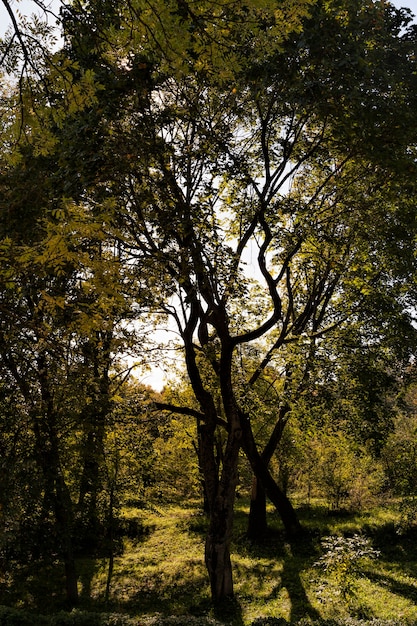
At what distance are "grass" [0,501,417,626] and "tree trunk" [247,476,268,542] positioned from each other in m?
0.34

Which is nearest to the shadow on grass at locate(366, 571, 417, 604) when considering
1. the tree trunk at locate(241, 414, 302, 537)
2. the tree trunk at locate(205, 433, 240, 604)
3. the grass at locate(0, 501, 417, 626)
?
the grass at locate(0, 501, 417, 626)

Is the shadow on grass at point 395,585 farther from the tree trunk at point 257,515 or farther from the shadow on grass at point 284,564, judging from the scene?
the tree trunk at point 257,515

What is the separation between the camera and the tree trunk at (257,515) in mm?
15250

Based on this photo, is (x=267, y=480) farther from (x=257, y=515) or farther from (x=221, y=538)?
(x=221, y=538)

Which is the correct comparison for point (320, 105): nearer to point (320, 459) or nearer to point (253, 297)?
point (253, 297)

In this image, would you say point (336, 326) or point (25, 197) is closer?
point (25, 197)

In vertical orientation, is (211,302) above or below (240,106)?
below

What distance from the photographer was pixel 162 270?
720cm

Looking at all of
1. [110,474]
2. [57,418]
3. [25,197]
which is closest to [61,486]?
[57,418]

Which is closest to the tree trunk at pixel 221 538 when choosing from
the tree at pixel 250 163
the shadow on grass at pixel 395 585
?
the tree at pixel 250 163

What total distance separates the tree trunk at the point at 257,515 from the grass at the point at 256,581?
34 cm

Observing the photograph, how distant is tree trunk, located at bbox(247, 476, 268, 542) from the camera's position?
1525 cm

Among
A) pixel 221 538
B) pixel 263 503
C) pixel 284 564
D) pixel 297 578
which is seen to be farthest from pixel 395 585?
pixel 263 503

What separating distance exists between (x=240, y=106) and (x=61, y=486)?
7966mm
